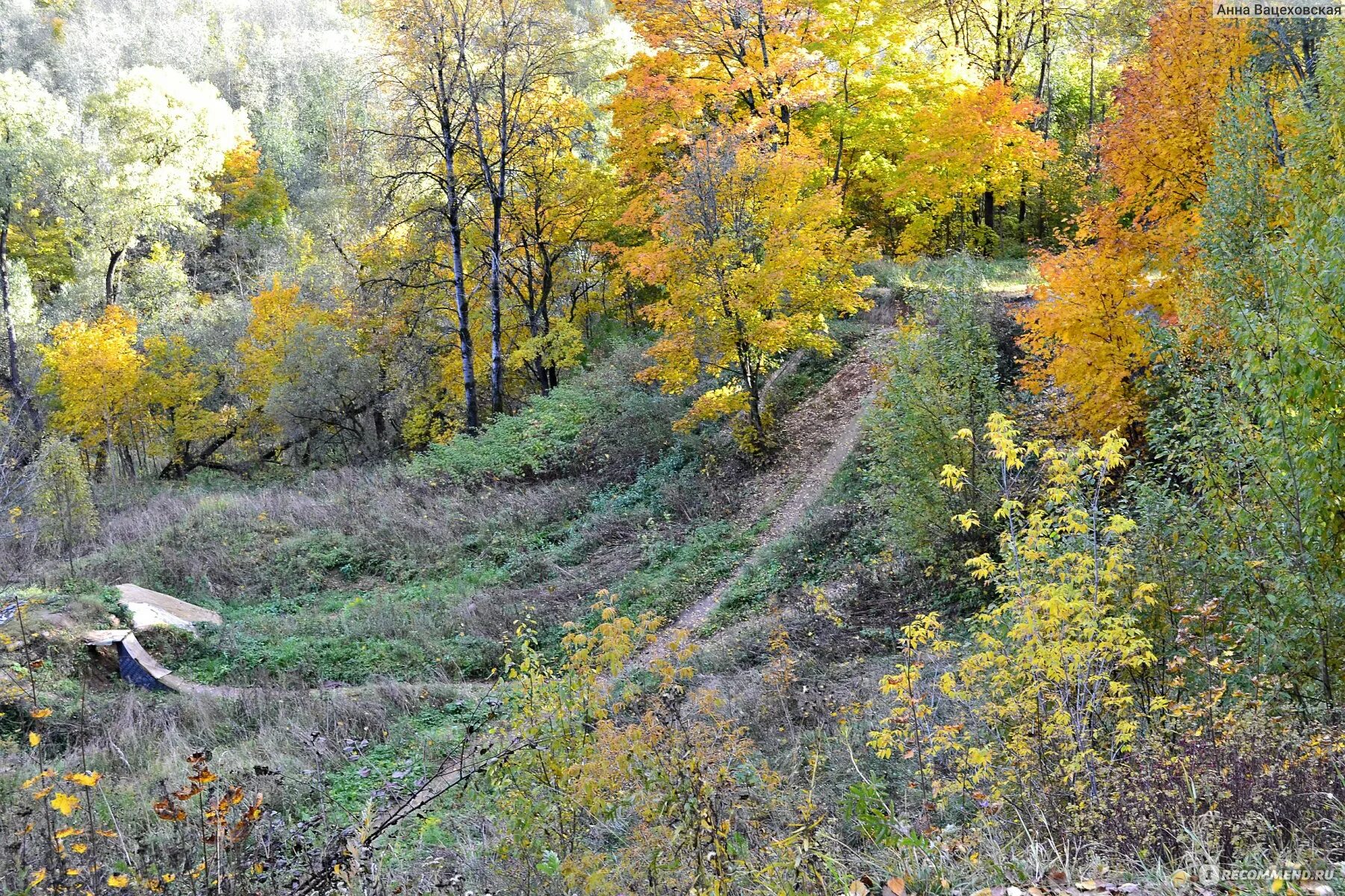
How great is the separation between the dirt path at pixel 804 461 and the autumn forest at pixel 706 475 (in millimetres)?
114

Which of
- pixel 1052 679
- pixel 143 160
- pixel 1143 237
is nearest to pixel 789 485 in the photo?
pixel 1143 237

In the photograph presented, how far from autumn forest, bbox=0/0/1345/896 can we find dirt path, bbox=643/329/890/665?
0.11 meters

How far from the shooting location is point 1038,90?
27000 millimetres

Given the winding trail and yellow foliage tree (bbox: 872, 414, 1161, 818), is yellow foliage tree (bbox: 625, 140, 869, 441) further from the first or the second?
yellow foliage tree (bbox: 872, 414, 1161, 818)

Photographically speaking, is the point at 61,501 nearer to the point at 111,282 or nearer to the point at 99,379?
the point at 99,379

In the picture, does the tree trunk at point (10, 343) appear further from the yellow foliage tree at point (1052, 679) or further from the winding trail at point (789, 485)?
the yellow foliage tree at point (1052, 679)

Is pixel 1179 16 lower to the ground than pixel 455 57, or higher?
lower

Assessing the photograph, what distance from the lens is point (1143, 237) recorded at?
11.4m

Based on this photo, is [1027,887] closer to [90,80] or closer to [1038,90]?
[1038,90]

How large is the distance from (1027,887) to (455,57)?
20290 millimetres

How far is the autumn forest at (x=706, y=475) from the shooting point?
4715 mm

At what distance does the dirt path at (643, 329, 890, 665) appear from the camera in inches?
509

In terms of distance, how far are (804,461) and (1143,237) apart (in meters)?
6.55

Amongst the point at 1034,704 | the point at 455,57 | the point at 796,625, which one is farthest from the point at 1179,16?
the point at 455,57
